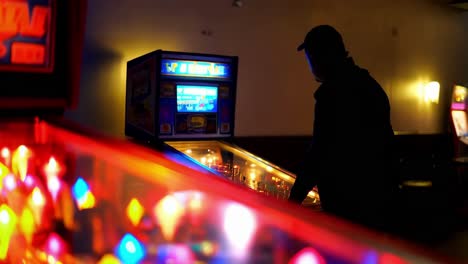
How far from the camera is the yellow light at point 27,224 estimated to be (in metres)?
1.64

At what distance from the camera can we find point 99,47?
11.4 ft

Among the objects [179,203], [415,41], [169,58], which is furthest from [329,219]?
[415,41]

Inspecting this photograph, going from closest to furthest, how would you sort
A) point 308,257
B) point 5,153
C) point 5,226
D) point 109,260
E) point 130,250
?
point 308,257 < point 130,250 < point 109,260 < point 5,226 < point 5,153

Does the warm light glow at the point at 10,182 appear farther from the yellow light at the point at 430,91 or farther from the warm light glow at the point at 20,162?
the yellow light at the point at 430,91

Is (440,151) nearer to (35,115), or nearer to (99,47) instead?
(99,47)

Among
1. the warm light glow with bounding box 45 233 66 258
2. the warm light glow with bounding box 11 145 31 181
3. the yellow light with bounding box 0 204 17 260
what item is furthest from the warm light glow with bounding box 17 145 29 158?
the warm light glow with bounding box 45 233 66 258

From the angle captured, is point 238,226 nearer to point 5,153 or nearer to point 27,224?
point 27,224

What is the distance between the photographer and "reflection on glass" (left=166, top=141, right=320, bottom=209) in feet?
8.82

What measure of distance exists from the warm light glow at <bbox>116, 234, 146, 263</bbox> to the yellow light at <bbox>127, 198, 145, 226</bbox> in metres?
0.04

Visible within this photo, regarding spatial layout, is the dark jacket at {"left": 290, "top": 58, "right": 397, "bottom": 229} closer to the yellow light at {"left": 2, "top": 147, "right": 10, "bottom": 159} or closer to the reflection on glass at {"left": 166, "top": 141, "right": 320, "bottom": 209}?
the reflection on glass at {"left": 166, "top": 141, "right": 320, "bottom": 209}

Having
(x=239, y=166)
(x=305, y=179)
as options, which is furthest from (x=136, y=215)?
(x=239, y=166)

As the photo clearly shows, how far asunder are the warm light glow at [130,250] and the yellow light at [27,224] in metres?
0.56

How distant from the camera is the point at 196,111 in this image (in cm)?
295

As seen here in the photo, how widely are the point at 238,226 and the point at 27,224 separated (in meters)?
1.22
